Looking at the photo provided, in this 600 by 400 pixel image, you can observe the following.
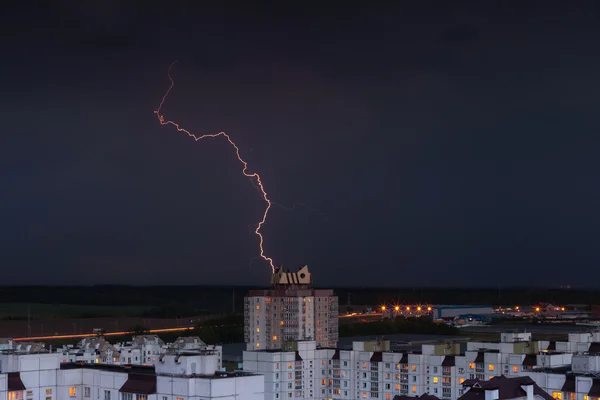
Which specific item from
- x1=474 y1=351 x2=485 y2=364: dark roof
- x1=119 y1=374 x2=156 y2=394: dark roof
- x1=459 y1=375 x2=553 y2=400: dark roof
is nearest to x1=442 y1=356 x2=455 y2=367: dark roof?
x1=474 y1=351 x2=485 y2=364: dark roof

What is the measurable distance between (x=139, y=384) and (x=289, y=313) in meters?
54.0

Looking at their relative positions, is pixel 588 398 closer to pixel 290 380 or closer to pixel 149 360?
pixel 290 380

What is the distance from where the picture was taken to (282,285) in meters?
92.3

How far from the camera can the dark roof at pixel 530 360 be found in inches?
1970

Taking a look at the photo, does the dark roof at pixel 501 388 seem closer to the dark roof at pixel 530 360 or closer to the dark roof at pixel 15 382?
the dark roof at pixel 15 382

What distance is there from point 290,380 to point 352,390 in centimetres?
379

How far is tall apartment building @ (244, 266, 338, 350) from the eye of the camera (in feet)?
293

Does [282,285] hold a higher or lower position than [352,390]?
higher

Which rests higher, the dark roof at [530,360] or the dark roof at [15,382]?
the dark roof at [15,382]

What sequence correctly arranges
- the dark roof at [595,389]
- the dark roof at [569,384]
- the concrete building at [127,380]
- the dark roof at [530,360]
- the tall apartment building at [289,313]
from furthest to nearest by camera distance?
the tall apartment building at [289,313] → the dark roof at [530,360] → the dark roof at [569,384] → the dark roof at [595,389] → the concrete building at [127,380]

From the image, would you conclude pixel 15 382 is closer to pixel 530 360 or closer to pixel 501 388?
pixel 501 388

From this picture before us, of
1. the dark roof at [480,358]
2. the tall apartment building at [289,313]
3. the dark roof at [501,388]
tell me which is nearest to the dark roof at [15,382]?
the dark roof at [501,388]

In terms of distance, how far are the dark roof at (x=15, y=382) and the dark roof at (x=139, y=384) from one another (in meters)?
3.83

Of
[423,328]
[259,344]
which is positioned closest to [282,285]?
[259,344]
